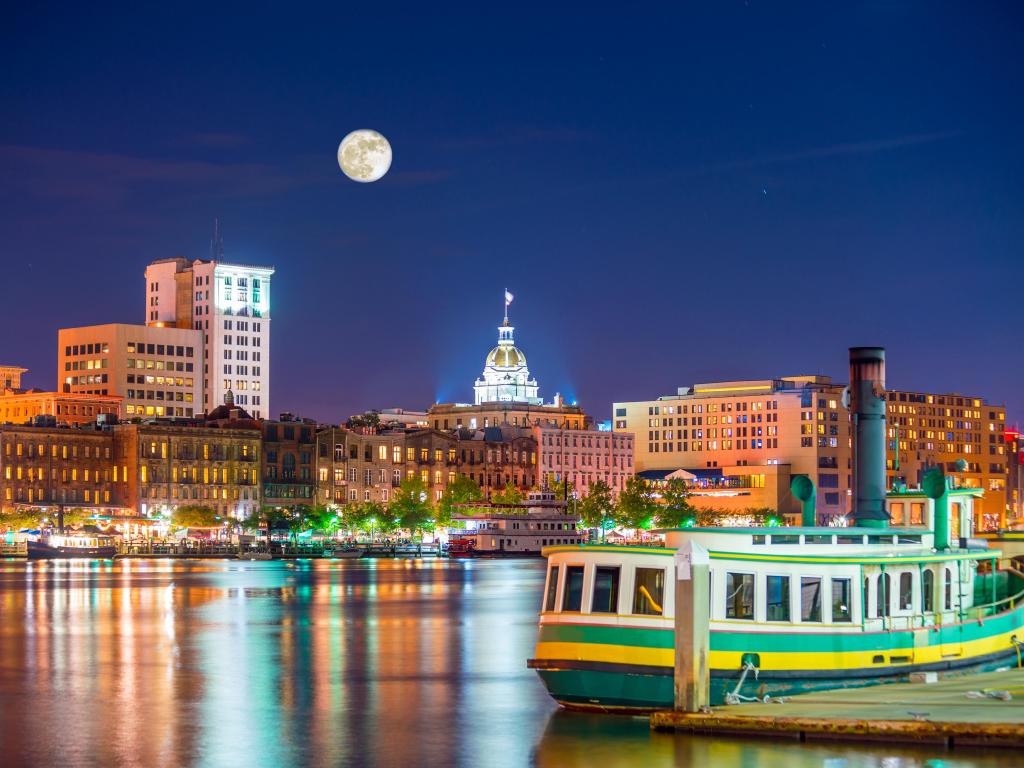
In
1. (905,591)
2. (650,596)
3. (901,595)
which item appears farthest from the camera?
(905,591)

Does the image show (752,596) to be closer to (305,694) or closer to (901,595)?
(901,595)

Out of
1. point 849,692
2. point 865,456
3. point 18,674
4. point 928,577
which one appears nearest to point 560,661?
point 849,692

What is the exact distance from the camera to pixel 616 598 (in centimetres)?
4456

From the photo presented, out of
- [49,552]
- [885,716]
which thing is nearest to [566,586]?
[885,716]

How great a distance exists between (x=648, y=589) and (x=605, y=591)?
3.70 ft

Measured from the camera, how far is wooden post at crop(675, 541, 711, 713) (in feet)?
136

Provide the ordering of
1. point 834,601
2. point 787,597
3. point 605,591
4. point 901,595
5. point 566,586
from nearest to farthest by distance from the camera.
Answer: point 605,591
point 566,586
point 787,597
point 834,601
point 901,595

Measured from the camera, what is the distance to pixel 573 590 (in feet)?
148

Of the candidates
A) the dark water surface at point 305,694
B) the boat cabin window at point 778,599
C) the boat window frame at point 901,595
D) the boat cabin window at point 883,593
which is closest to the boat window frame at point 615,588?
the dark water surface at point 305,694

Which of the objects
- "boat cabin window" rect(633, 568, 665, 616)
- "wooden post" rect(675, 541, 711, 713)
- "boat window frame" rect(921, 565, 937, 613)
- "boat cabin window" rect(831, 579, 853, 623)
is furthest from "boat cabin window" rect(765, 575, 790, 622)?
"boat window frame" rect(921, 565, 937, 613)

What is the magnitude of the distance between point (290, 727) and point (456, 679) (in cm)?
1318

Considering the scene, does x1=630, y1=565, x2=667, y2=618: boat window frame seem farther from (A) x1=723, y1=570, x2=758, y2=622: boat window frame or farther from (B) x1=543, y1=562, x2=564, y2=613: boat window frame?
(B) x1=543, y1=562, x2=564, y2=613: boat window frame

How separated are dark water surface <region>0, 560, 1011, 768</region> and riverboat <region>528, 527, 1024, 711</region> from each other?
170 centimetres

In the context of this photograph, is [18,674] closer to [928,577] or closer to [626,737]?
[626,737]
